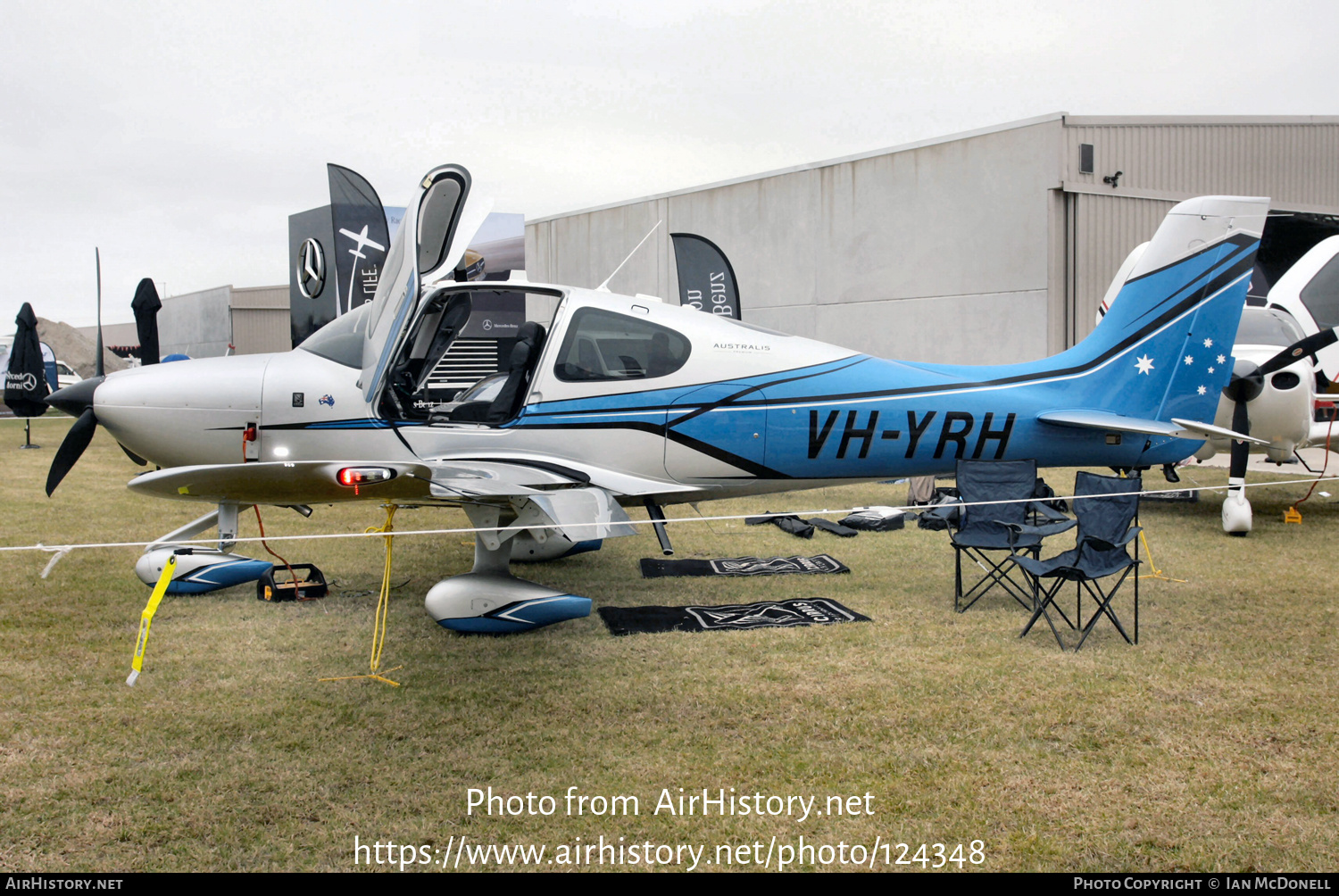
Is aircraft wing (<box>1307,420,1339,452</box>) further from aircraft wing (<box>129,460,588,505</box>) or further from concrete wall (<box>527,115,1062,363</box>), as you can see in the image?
aircraft wing (<box>129,460,588,505</box>)

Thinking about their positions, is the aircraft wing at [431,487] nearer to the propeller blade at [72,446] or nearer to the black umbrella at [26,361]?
the propeller blade at [72,446]

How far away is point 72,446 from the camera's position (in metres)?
5.77

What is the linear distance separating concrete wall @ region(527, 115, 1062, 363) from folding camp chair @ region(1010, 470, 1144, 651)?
10.1 m

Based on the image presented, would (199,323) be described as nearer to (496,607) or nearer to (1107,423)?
(496,607)

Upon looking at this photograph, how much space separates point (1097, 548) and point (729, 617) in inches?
91.3

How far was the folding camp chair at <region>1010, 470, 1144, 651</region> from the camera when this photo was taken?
17.0 feet

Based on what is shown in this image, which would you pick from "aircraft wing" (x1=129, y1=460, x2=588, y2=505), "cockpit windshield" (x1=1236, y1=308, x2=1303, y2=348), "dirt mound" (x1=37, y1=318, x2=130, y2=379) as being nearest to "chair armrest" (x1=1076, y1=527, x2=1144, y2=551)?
"aircraft wing" (x1=129, y1=460, x2=588, y2=505)

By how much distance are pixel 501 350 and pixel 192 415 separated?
937cm

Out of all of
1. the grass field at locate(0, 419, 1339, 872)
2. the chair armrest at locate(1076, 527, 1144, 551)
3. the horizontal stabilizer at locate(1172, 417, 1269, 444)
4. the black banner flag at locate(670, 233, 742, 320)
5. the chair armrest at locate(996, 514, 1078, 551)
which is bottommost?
the grass field at locate(0, 419, 1339, 872)

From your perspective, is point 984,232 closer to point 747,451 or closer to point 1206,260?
point 1206,260

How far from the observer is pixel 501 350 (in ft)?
48.3

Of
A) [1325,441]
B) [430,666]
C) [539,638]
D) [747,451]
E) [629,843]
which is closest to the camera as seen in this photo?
[629,843]

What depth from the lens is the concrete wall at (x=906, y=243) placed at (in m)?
15.1

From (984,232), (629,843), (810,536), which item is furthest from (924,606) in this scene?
(984,232)
